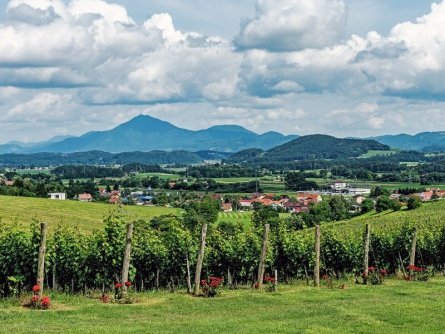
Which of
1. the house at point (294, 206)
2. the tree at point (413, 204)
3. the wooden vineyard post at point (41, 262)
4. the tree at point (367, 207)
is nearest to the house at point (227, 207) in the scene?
the house at point (294, 206)

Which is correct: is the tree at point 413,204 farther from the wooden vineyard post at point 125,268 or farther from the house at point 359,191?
the house at point 359,191

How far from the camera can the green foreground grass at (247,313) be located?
14.1m

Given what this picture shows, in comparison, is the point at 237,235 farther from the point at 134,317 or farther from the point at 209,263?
the point at 134,317

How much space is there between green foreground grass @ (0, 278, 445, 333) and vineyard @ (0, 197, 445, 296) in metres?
2.21

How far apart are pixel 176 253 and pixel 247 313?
→ 7.96m

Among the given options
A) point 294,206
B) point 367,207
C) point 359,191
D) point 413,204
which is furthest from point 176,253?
point 359,191

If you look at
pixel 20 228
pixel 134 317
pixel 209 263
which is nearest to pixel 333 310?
pixel 134 317

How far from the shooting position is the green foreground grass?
14.1 metres

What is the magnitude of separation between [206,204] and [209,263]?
87540 mm

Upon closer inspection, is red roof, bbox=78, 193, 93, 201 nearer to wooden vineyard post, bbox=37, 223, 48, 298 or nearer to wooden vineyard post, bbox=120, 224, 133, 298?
wooden vineyard post, bbox=120, 224, 133, 298

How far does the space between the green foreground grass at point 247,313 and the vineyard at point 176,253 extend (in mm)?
2208

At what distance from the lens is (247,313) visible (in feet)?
55.7

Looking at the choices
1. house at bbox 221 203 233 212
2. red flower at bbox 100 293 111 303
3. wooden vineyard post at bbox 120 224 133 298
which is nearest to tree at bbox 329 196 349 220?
house at bbox 221 203 233 212

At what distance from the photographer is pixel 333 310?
16766 millimetres
